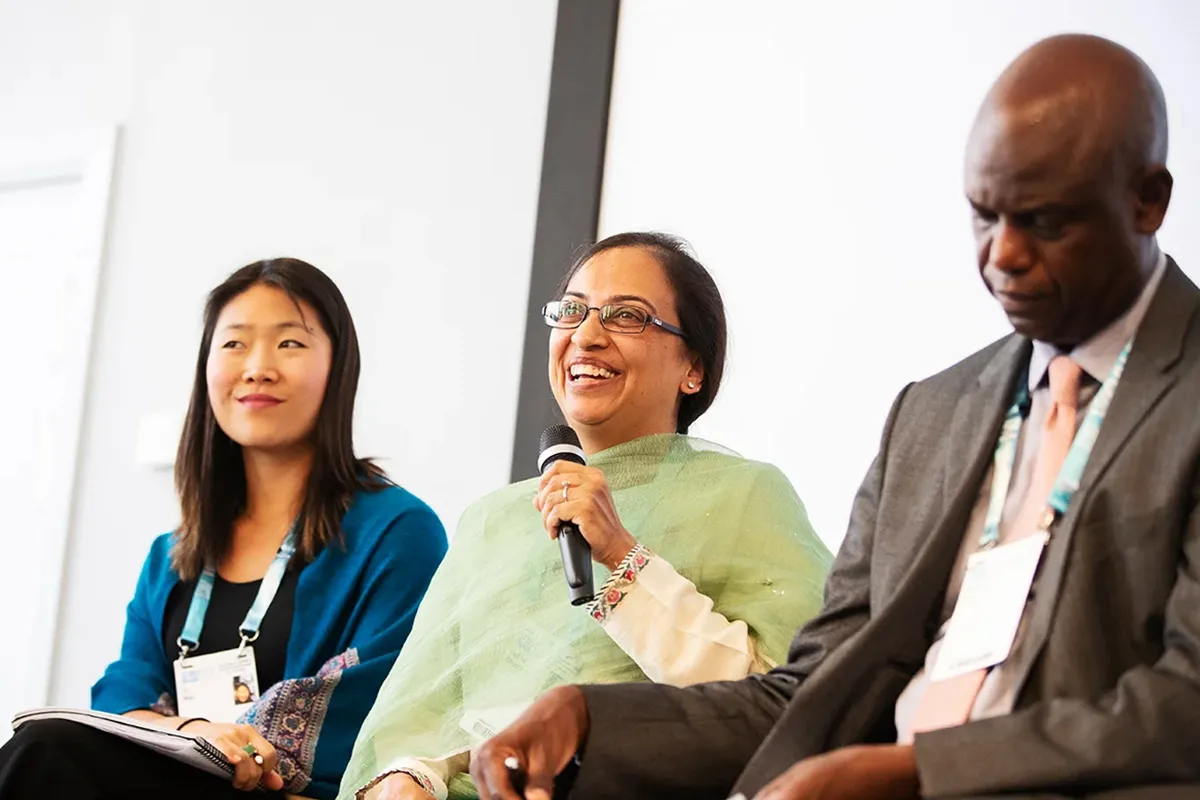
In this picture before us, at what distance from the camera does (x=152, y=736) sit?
228 centimetres

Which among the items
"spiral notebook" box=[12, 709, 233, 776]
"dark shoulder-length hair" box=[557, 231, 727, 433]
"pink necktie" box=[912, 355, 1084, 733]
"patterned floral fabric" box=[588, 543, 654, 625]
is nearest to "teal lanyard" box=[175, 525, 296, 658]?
"spiral notebook" box=[12, 709, 233, 776]

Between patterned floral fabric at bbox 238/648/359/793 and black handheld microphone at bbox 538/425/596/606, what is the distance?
75 centimetres

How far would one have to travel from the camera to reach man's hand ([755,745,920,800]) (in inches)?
52.8

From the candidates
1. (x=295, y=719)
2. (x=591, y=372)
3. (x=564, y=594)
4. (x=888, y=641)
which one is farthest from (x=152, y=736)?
(x=888, y=641)

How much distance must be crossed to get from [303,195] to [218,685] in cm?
180

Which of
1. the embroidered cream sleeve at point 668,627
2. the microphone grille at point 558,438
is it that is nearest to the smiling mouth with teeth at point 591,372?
the microphone grille at point 558,438

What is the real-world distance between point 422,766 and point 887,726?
2.49 feet

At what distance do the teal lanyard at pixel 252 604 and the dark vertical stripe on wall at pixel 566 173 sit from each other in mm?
895

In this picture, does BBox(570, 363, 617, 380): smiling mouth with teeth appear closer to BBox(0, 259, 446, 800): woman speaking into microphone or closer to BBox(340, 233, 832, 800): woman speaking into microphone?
BBox(340, 233, 832, 800): woman speaking into microphone

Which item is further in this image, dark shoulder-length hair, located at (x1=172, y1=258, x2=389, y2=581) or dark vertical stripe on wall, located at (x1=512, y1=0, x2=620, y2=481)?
dark vertical stripe on wall, located at (x1=512, y1=0, x2=620, y2=481)

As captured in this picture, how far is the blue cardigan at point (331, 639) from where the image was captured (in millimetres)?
2627

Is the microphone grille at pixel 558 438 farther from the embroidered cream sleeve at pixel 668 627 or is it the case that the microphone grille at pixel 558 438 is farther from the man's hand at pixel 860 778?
the man's hand at pixel 860 778

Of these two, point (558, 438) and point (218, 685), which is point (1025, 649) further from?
point (218, 685)

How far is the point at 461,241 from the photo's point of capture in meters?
3.95
